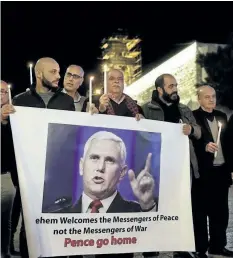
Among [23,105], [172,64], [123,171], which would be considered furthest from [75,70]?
[172,64]

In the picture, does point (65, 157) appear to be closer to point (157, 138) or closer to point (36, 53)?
point (157, 138)

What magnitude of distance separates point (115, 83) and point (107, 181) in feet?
3.25

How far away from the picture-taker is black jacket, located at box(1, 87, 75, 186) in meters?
3.72

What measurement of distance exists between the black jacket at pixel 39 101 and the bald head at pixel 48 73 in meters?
0.12

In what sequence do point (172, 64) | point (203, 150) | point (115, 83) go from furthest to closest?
1. point (172, 64)
2. point (203, 150)
3. point (115, 83)

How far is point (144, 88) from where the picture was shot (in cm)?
3534

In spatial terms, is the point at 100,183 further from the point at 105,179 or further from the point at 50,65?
the point at 50,65

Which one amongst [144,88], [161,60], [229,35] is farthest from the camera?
[144,88]

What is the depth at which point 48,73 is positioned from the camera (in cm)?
412

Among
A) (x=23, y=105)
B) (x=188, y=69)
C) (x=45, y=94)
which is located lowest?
(x=23, y=105)

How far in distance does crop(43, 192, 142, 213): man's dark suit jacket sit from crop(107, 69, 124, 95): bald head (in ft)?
3.27

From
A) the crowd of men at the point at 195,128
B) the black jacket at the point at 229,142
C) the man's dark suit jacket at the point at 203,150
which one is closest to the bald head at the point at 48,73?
the crowd of men at the point at 195,128

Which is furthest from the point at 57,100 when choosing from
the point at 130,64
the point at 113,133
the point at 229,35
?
the point at 130,64

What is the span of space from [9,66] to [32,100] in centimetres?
1360
